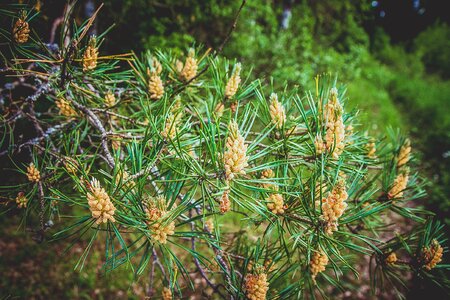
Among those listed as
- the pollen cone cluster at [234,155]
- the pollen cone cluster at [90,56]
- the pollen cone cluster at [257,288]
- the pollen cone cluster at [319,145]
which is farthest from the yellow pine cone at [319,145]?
the pollen cone cluster at [90,56]

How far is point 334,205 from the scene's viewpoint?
643 mm

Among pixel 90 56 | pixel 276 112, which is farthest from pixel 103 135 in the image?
pixel 276 112

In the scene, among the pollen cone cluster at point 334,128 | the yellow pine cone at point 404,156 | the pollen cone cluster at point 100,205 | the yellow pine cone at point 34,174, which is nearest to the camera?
the pollen cone cluster at point 100,205

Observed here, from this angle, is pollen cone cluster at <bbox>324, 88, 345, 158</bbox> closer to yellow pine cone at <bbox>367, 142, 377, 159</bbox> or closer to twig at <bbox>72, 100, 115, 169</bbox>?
yellow pine cone at <bbox>367, 142, 377, 159</bbox>

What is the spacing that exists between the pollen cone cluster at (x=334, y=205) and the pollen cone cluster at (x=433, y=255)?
0.35m

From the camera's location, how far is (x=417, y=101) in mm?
6133

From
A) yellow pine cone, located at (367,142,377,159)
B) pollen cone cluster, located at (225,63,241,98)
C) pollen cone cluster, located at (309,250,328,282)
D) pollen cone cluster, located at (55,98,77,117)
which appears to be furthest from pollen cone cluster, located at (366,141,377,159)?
pollen cone cluster, located at (55,98,77,117)

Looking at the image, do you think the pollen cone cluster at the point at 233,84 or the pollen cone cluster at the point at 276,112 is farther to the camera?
the pollen cone cluster at the point at 233,84

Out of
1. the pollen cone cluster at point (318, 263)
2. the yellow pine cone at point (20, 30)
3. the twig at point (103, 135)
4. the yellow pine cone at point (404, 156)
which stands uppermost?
the yellow pine cone at point (404, 156)

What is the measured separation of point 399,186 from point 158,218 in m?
Answer: 0.78

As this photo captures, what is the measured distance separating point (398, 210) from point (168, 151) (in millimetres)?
809

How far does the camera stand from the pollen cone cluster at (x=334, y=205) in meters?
0.63

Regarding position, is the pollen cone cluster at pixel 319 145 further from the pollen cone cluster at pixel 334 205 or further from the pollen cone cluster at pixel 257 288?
the pollen cone cluster at pixel 257 288

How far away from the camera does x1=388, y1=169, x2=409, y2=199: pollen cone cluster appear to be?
2.88ft
